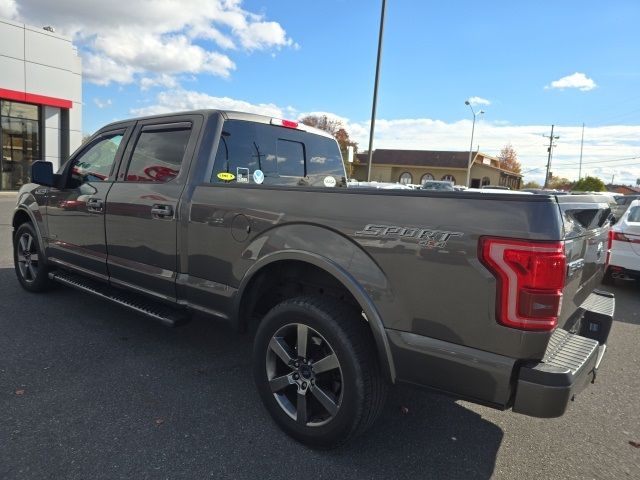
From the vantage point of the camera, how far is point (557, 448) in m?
2.90

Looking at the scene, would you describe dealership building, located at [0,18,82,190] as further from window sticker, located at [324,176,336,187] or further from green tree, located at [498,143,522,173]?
green tree, located at [498,143,522,173]

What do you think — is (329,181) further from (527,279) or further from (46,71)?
(46,71)

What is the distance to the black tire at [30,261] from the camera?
5.21 metres

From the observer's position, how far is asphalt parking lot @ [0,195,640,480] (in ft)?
8.41

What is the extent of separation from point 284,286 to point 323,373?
731mm

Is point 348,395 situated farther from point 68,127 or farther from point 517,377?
point 68,127

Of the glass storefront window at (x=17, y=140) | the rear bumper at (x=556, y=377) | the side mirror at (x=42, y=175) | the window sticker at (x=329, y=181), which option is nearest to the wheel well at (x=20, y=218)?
the side mirror at (x=42, y=175)

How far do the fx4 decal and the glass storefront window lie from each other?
20.5 metres

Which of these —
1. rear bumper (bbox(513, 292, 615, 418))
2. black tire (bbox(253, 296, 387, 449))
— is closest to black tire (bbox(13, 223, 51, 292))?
black tire (bbox(253, 296, 387, 449))

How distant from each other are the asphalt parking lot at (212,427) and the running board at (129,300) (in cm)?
43

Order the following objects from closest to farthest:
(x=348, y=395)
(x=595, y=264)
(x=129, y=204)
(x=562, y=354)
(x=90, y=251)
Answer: (x=562, y=354) < (x=348, y=395) < (x=595, y=264) < (x=129, y=204) < (x=90, y=251)

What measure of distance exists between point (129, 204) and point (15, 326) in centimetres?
180

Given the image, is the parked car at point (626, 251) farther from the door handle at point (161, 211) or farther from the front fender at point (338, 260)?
the door handle at point (161, 211)

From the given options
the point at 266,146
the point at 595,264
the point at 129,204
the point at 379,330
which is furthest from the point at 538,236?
the point at 129,204
